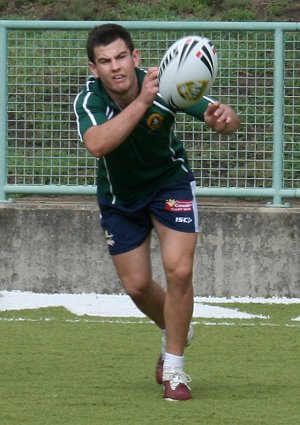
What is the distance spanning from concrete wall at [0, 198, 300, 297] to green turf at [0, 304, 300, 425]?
394 mm

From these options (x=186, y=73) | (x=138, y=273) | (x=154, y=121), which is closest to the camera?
(x=186, y=73)

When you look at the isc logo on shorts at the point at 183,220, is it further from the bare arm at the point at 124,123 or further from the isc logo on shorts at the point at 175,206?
the bare arm at the point at 124,123

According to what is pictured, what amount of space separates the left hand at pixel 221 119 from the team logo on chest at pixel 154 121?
27 cm

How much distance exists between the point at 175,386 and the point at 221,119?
4.29 feet

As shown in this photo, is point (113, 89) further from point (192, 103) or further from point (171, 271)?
point (171, 271)

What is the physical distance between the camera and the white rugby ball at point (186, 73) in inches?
272

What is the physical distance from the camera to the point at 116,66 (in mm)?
7059

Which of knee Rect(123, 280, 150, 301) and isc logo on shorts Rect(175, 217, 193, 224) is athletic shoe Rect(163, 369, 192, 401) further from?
isc logo on shorts Rect(175, 217, 193, 224)

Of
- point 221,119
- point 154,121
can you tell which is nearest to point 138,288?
point 154,121

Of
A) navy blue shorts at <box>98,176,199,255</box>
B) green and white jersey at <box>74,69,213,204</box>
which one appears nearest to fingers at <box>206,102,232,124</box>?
green and white jersey at <box>74,69,213,204</box>

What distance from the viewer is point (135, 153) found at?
7.30m

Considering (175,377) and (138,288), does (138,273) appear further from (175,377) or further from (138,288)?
(175,377)

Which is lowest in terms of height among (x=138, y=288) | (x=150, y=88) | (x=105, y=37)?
(x=138, y=288)

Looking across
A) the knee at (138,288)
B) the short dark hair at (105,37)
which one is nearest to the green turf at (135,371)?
the knee at (138,288)
